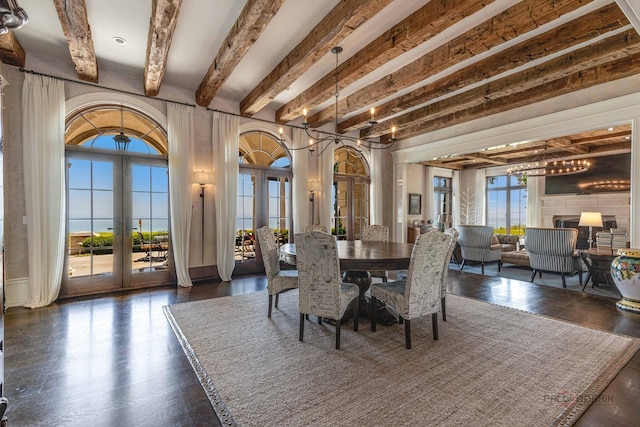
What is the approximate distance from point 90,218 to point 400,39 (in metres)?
4.71

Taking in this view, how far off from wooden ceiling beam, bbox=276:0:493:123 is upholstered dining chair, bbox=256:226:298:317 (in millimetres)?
2273

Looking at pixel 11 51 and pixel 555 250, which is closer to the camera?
pixel 11 51

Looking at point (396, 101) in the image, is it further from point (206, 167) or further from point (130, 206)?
point (130, 206)

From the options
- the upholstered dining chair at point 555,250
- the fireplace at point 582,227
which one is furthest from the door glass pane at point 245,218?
the fireplace at point 582,227

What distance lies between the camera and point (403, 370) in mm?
2293

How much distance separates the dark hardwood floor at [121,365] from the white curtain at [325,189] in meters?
2.98

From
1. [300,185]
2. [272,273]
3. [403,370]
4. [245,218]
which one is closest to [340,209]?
[300,185]

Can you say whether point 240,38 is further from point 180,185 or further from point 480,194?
point 480,194

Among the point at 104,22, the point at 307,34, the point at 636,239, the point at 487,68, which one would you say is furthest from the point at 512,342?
the point at 104,22

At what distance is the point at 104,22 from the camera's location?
3.21 meters

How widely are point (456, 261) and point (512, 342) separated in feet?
14.8

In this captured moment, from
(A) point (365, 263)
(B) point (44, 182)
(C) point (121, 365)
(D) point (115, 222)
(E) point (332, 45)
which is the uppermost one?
(E) point (332, 45)

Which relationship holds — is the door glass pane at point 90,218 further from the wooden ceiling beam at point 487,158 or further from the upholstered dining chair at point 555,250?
the wooden ceiling beam at point 487,158

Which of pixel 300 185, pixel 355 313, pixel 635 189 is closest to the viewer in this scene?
pixel 355 313
